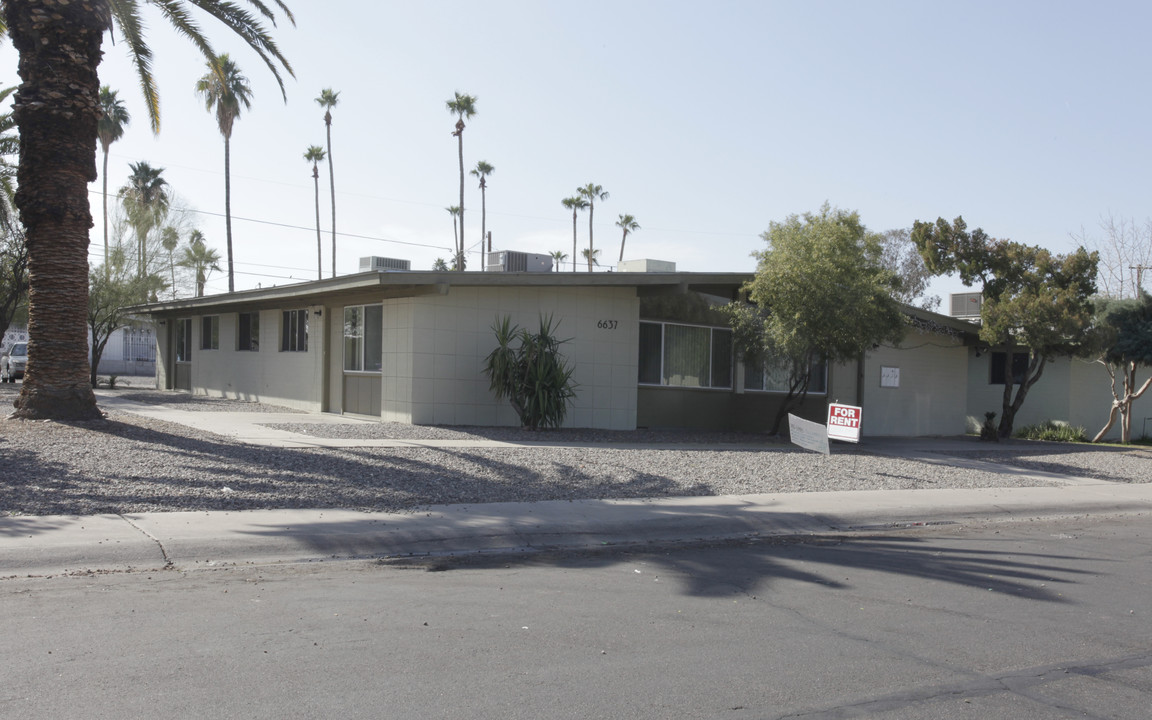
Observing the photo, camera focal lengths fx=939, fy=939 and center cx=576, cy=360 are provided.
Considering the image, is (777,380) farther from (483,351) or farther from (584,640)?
(584,640)

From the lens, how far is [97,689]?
14.7 feet

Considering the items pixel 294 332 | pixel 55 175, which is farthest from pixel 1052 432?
pixel 55 175

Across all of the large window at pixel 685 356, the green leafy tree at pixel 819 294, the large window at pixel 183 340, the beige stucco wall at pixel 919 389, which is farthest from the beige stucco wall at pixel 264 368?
the beige stucco wall at pixel 919 389

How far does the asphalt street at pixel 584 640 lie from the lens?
454 cm

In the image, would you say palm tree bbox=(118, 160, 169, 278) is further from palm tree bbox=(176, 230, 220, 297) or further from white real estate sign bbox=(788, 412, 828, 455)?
white real estate sign bbox=(788, 412, 828, 455)

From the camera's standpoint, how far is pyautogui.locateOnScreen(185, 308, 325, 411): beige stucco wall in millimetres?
20859

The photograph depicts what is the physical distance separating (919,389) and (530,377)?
37.2 feet

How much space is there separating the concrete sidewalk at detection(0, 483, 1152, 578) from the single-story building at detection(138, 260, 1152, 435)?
738 centimetres

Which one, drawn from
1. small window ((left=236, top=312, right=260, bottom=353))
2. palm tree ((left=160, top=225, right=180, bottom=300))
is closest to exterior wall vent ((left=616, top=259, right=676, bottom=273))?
small window ((left=236, top=312, right=260, bottom=353))

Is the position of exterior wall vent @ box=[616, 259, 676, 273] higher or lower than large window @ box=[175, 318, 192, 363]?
higher

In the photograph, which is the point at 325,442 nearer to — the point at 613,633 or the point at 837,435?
the point at 837,435

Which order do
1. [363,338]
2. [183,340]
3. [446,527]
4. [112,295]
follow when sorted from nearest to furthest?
[446,527] < [363,338] < [183,340] < [112,295]

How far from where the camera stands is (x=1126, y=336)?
21.9m

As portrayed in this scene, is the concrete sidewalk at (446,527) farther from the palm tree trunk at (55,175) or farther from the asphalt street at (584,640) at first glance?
the palm tree trunk at (55,175)
